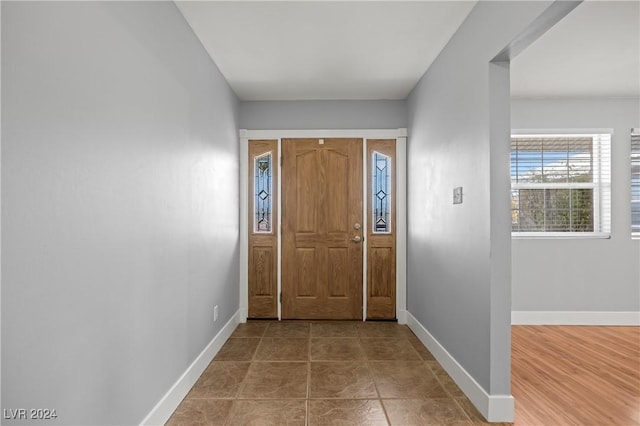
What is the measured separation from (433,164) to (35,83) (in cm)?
273

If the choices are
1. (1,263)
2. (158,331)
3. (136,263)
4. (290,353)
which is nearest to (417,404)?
(290,353)

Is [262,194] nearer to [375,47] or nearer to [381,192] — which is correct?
[381,192]

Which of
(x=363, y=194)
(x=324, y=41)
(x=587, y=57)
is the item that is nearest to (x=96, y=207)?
(x=324, y=41)

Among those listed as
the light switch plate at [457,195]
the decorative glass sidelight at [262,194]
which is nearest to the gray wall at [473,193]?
the light switch plate at [457,195]

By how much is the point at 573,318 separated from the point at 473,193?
2655 mm

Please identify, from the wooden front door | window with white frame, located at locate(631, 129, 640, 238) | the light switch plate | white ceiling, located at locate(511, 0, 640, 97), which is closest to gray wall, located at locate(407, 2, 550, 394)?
the light switch plate

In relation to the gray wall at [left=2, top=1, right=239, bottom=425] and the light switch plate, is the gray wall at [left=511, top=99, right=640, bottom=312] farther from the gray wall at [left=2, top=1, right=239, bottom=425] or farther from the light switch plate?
the gray wall at [left=2, top=1, right=239, bottom=425]

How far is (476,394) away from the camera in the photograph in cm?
216

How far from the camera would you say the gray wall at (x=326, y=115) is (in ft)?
13.4

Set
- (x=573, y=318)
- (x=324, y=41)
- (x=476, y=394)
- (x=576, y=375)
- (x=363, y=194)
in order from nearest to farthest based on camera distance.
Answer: (x=476, y=394) → (x=576, y=375) → (x=324, y=41) → (x=573, y=318) → (x=363, y=194)

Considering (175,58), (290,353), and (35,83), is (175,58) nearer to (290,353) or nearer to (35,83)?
(35,83)

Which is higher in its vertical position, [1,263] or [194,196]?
[194,196]

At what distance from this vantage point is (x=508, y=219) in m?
2.04

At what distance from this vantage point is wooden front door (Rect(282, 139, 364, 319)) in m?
4.07
